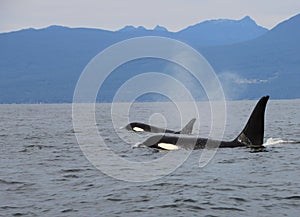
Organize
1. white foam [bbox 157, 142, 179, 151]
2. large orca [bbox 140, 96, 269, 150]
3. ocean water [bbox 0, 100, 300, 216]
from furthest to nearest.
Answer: white foam [bbox 157, 142, 179, 151] < large orca [bbox 140, 96, 269, 150] < ocean water [bbox 0, 100, 300, 216]

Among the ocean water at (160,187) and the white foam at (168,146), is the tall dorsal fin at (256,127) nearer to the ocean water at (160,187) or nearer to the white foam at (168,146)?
the ocean water at (160,187)

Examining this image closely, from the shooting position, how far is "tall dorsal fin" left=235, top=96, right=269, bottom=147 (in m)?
19.8

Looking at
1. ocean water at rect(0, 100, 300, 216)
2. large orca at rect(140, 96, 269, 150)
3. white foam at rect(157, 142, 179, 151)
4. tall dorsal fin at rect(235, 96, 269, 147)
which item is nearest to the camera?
ocean water at rect(0, 100, 300, 216)

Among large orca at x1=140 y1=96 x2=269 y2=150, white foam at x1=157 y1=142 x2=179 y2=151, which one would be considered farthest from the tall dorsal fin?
white foam at x1=157 y1=142 x2=179 y2=151

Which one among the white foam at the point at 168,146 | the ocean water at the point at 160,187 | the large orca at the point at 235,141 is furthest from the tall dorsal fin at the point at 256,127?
the white foam at the point at 168,146

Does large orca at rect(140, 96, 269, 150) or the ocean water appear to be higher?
large orca at rect(140, 96, 269, 150)

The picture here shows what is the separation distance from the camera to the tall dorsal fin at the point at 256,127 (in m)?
19.8

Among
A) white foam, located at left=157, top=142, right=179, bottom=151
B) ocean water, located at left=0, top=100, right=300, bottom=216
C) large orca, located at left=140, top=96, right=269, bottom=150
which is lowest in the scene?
ocean water, located at left=0, top=100, right=300, bottom=216

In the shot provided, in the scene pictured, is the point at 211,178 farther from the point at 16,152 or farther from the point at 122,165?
the point at 16,152

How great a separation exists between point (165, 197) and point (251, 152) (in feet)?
26.2

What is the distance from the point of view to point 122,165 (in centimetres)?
1742

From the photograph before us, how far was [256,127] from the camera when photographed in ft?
66.7

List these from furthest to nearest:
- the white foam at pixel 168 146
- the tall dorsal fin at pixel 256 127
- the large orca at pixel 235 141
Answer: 1. the white foam at pixel 168 146
2. the large orca at pixel 235 141
3. the tall dorsal fin at pixel 256 127

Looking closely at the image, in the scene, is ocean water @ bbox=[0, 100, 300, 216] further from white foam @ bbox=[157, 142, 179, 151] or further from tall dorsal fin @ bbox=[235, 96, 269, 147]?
tall dorsal fin @ bbox=[235, 96, 269, 147]
